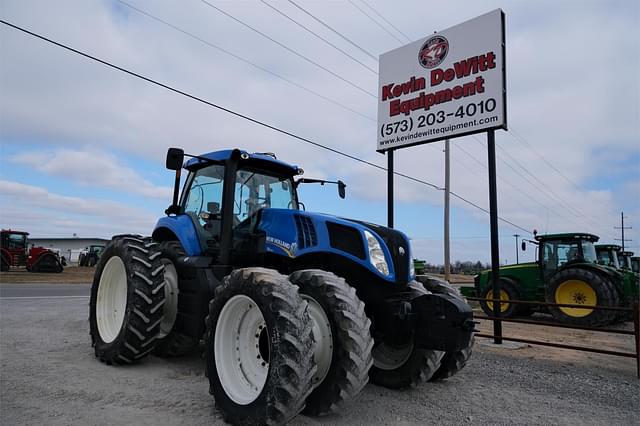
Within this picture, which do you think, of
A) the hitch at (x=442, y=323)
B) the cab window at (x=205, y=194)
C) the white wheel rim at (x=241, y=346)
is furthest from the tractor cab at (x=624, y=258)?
the white wheel rim at (x=241, y=346)

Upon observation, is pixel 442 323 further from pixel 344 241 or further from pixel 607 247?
pixel 607 247

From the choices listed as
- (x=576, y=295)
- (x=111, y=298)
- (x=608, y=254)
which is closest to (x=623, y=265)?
(x=608, y=254)

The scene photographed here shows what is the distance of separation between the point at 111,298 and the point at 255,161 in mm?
2773

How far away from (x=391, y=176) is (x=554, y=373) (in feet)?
17.3

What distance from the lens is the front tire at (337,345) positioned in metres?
3.47

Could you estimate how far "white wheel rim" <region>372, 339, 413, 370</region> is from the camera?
4.64 metres

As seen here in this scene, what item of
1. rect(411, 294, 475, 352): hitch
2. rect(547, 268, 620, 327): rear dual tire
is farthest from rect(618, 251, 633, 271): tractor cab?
rect(411, 294, 475, 352): hitch

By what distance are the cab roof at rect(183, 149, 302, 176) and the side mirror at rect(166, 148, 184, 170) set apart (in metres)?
0.38

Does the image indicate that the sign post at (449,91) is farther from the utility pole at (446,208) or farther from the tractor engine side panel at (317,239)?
the utility pole at (446,208)

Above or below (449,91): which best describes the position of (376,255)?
below

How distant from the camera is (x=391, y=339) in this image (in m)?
4.58

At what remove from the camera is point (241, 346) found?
395 cm

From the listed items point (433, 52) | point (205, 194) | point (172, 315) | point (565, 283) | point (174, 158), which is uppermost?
point (433, 52)

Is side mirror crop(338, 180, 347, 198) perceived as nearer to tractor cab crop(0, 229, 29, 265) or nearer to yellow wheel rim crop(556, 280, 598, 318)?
yellow wheel rim crop(556, 280, 598, 318)
